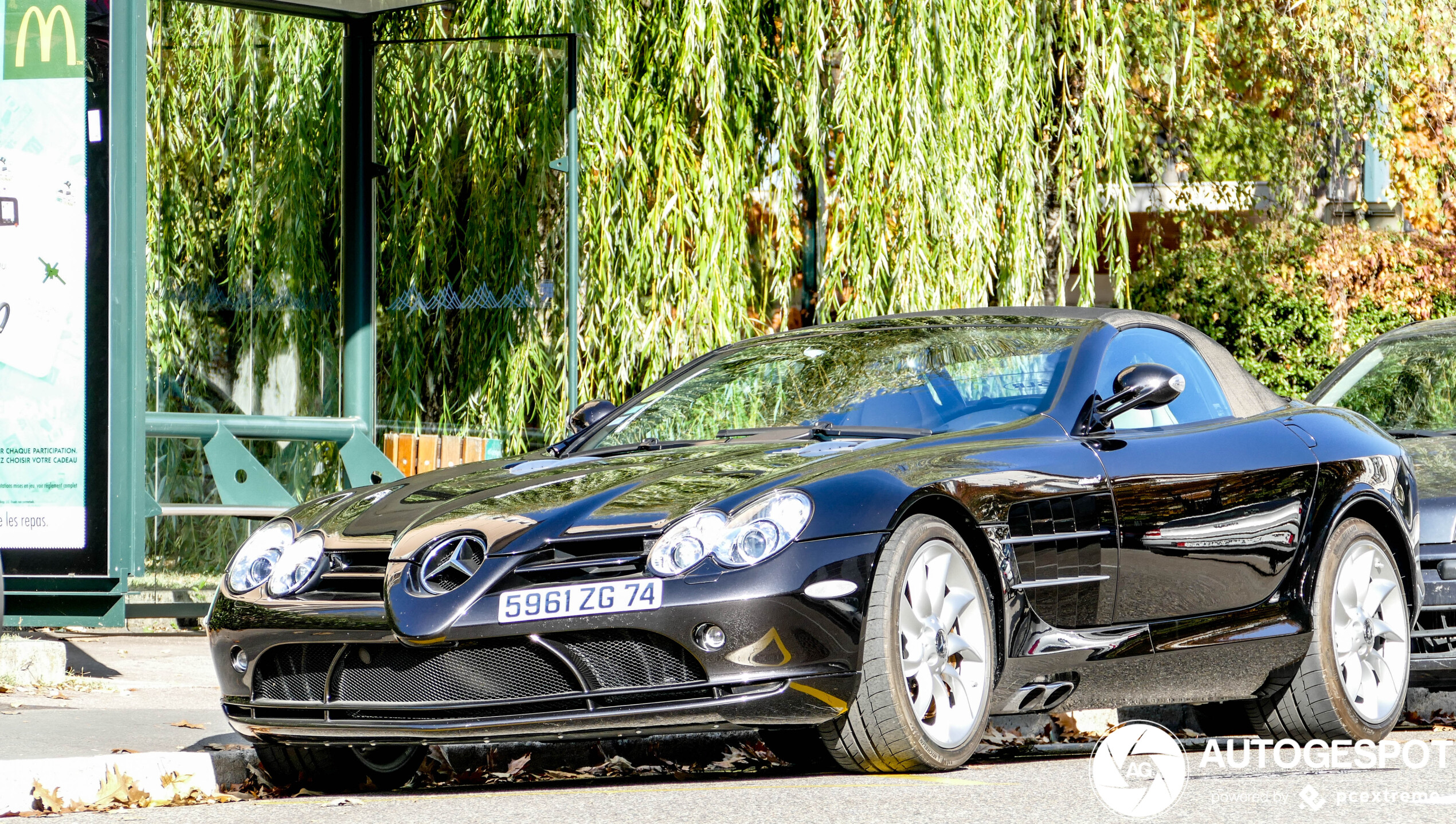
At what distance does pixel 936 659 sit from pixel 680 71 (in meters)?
7.09


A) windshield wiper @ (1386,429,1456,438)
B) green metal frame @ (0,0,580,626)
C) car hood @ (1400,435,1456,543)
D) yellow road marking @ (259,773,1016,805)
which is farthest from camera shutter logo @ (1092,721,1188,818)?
green metal frame @ (0,0,580,626)

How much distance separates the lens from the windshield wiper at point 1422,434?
8.45 meters

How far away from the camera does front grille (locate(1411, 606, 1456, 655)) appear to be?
721cm

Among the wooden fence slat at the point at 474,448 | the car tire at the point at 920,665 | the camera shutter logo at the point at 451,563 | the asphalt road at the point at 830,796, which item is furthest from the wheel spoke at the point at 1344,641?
the wooden fence slat at the point at 474,448

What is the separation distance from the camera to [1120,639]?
19.0 feet

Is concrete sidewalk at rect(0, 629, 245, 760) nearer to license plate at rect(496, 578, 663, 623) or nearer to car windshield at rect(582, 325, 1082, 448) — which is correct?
license plate at rect(496, 578, 663, 623)

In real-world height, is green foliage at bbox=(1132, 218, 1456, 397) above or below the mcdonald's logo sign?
below

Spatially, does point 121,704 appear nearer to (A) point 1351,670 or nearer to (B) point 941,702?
(B) point 941,702

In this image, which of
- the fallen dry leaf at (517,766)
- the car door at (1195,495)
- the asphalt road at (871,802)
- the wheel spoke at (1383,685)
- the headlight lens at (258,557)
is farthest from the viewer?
the wheel spoke at (1383,685)

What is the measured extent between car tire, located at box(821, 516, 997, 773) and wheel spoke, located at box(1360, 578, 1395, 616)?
1888 mm

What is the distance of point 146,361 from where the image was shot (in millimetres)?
9312

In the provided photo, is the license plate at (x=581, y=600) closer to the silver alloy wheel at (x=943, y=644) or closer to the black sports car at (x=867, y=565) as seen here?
the black sports car at (x=867, y=565)

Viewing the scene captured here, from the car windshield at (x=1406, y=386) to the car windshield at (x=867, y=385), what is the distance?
312 cm

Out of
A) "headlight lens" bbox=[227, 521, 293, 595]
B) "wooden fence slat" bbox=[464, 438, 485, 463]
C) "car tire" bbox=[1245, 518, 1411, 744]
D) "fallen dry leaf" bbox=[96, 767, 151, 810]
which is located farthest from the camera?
"wooden fence slat" bbox=[464, 438, 485, 463]
